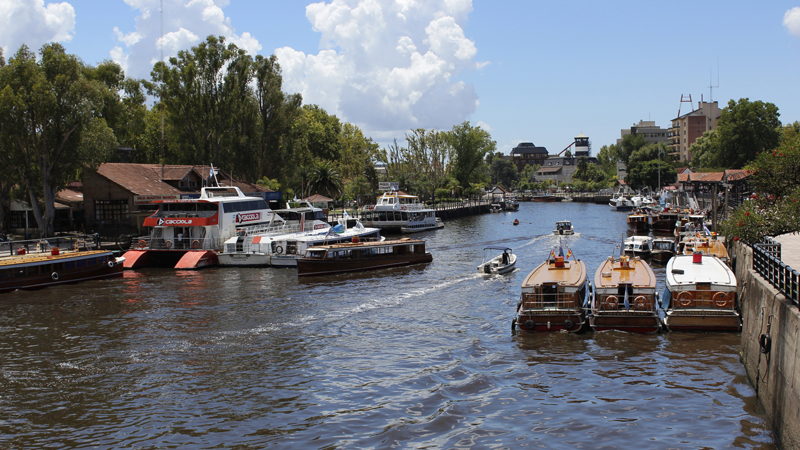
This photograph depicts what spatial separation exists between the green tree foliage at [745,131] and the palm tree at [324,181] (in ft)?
203

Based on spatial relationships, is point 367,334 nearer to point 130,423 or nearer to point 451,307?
point 451,307

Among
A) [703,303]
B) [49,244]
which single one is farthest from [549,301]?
[49,244]

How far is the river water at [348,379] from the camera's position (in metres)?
15.2

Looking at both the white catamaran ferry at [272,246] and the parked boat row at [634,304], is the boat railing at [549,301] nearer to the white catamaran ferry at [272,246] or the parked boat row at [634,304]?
the parked boat row at [634,304]

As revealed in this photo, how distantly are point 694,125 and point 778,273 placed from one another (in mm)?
155680

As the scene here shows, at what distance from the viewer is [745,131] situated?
91625mm

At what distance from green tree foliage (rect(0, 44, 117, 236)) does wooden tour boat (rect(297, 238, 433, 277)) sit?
23.3 m

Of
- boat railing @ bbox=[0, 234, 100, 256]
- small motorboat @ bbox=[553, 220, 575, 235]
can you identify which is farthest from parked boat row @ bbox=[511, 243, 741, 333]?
small motorboat @ bbox=[553, 220, 575, 235]

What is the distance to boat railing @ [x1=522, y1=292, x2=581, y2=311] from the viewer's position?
2388 centimetres

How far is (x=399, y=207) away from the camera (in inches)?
3061

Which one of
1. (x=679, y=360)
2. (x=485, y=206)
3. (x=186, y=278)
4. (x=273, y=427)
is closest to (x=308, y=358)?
(x=273, y=427)

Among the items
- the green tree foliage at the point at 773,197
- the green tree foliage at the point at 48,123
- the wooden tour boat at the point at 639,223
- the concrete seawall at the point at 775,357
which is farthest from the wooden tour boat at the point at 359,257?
the wooden tour boat at the point at 639,223

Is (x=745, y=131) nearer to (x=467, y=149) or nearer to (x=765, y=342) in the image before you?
(x=467, y=149)

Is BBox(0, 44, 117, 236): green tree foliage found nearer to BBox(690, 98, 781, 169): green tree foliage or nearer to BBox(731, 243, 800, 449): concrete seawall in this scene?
BBox(731, 243, 800, 449): concrete seawall
